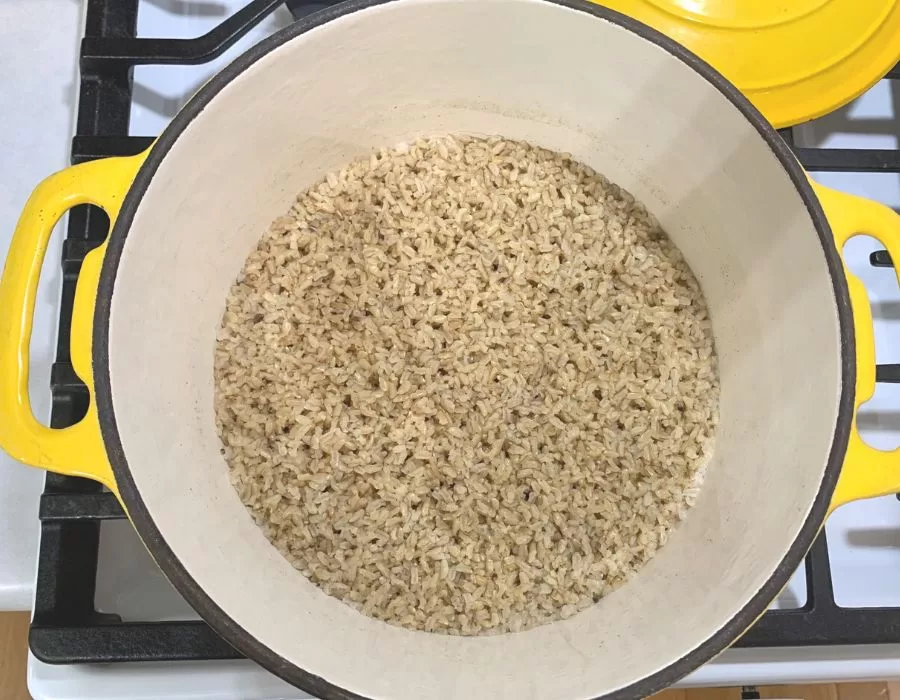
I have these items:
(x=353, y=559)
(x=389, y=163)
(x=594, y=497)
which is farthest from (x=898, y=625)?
(x=389, y=163)

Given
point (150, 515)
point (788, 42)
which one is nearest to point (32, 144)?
point (150, 515)

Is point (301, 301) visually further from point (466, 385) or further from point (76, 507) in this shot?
point (76, 507)

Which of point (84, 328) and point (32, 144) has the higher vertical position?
point (32, 144)

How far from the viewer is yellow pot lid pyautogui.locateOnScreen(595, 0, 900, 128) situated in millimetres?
790

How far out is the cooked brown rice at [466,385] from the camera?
2.78 feet

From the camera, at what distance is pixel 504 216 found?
94 centimetres

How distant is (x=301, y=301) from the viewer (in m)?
0.92

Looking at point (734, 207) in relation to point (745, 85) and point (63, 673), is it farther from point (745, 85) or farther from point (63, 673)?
point (63, 673)

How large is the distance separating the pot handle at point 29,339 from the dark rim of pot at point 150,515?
0.02 meters

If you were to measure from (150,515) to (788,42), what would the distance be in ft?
2.52

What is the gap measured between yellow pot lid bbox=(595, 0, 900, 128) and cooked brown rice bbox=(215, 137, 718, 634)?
20 centimetres

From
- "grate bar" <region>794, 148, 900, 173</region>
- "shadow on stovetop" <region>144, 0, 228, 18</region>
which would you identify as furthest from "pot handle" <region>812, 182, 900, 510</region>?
"shadow on stovetop" <region>144, 0, 228, 18</region>

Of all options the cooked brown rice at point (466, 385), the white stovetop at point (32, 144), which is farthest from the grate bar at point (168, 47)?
the cooked brown rice at point (466, 385)

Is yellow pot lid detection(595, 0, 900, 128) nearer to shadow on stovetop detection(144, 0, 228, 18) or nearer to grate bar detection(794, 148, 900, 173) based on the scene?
grate bar detection(794, 148, 900, 173)
